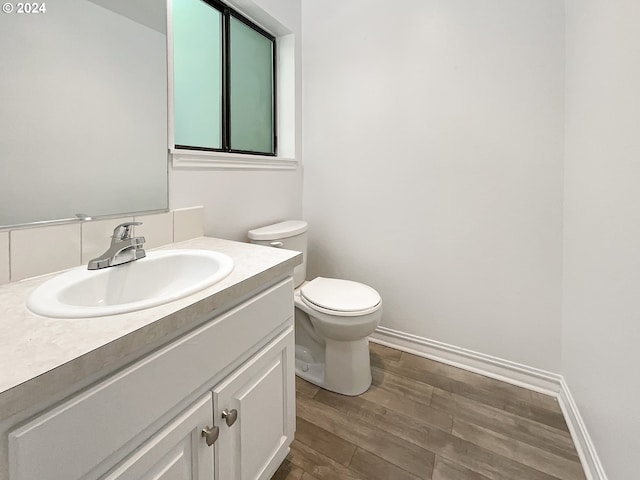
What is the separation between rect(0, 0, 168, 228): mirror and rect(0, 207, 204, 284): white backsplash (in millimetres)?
46

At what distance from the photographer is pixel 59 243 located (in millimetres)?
879

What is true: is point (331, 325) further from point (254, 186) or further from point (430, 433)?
point (254, 186)

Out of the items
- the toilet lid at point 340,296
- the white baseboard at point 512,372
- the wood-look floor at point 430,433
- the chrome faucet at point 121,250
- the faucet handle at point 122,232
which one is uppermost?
the faucet handle at point 122,232

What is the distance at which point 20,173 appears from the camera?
0.84m

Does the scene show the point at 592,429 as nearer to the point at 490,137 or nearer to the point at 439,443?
the point at 439,443

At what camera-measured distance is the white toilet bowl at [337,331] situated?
1.41 metres

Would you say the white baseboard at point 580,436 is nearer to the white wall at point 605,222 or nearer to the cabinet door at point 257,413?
the white wall at point 605,222

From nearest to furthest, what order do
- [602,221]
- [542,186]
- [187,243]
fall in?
[602,221], [187,243], [542,186]

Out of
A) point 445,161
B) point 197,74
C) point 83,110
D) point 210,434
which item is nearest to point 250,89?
point 197,74

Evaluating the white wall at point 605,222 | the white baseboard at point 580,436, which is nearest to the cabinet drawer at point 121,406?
the white wall at point 605,222

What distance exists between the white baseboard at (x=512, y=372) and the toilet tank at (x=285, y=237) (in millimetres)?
717

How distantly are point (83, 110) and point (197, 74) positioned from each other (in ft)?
2.53

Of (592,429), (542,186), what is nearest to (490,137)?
(542,186)

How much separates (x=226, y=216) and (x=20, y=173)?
781 millimetres
